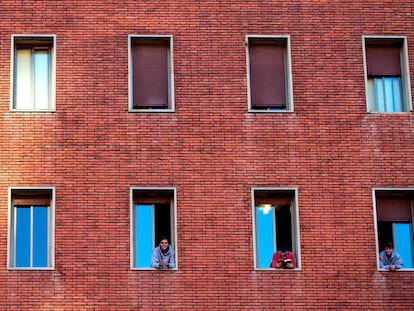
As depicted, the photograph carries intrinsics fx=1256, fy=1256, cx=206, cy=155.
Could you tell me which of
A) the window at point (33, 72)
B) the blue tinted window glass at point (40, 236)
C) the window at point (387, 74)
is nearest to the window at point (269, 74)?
the window at point (387, 74)

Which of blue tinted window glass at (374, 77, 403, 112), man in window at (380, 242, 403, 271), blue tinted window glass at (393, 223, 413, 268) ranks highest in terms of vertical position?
blue tinted window glass at (374, 77, 403, 112)

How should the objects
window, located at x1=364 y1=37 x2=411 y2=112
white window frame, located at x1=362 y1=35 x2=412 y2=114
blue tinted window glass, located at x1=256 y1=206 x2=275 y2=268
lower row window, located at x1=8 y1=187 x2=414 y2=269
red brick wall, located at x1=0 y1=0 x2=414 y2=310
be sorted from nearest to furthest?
red brick wall, located at x1=0 y1=0 x2=414 y2=310 < lower row window, located at x1=8 y1=187 x2=414 y2=269 < blue tinted window glass, located at x1=256 y1=206 x2=275 y2=268 < white window frame, located at x1=362 y1=35 x2=412 y2=114 < window, located at x1=364 y1=37 x2=411 y2=112

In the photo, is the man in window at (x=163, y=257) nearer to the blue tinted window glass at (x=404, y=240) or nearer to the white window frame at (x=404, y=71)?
the blue tinted window glass at (x=404, y=240)

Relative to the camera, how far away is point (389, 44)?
102 ft

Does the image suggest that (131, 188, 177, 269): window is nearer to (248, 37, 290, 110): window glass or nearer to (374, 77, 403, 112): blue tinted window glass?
(248, 37, 290, 110): window glass

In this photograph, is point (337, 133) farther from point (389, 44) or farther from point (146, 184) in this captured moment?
point (146, 184)

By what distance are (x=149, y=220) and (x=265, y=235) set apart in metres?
2.76

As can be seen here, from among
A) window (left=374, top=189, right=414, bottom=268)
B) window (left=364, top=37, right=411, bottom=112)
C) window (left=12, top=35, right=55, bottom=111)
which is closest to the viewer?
window (left=374, top=189, right=414, bottom=268)

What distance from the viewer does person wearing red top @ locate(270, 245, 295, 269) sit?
29047 mm

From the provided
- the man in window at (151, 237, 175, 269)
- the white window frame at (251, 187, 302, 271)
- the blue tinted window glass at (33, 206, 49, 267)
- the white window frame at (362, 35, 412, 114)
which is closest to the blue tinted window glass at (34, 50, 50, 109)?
the blue tinted window glass at (33, 206, 49, 267)

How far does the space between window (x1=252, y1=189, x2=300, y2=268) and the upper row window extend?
2149 millimetres

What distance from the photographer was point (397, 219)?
29953 millimetres

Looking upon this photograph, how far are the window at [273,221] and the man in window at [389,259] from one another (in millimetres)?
2036

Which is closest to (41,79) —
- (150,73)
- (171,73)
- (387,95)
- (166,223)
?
(150,73)
